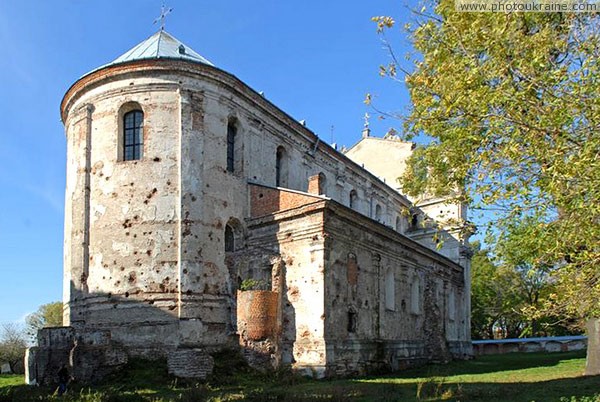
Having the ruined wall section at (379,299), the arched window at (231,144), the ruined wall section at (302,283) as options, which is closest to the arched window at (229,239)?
the ruined wall section at (302,283)

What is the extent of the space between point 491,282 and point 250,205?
2969 cm

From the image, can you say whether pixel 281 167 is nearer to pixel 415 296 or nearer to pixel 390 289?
pixel 390 289

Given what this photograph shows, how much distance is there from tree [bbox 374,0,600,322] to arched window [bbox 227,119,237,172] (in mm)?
10497

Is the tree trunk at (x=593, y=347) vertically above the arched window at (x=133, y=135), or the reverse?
the arched window at (x=133, y=135)

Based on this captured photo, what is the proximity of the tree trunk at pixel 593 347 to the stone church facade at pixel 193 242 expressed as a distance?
6.67 metres

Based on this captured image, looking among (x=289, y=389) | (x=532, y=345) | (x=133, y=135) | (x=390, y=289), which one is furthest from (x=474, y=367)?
(x=532, y=345)

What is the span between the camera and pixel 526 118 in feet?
25.6

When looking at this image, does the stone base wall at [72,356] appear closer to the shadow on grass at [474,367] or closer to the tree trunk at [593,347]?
the shadow on grass at [474,367]

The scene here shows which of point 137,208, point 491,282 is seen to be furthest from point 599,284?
point 491,282

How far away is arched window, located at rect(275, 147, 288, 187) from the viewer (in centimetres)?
2192

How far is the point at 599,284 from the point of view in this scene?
8492 mm

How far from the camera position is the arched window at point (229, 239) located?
738 inches

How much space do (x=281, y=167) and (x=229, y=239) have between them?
4.45 metres

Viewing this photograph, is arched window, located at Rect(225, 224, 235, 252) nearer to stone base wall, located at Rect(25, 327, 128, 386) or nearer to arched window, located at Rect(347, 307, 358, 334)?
arched window, located at Rect(347, 307, 358, 334)
